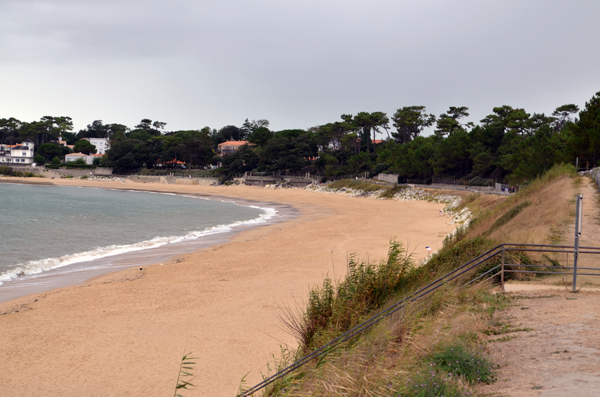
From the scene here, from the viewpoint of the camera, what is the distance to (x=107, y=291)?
13.4 metres

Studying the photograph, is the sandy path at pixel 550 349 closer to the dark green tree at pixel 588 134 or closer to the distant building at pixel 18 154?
the dark green tree at pixel 588 134

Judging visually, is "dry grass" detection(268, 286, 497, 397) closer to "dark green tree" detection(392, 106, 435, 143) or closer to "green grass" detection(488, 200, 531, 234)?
"green grass" detection(488, 200, 531, 234)

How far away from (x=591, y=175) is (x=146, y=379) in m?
30.8

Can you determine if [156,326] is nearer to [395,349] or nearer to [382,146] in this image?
[395,349]

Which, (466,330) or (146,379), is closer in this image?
(466,330)

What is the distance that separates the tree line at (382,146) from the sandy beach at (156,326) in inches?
1184

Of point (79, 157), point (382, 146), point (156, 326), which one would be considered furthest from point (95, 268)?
point (79, 157)

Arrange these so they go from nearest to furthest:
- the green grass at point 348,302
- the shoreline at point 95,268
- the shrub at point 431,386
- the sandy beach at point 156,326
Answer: the shrub at point 431,386 → the green grass at point 348,302 → the sandy beach at point 156,326 → the shoreline at point 95,268

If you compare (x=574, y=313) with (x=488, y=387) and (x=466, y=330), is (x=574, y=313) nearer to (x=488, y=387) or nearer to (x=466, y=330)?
(x=466, y=330)

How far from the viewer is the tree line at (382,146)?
4338 centimetres

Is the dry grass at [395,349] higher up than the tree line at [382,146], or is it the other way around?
the tree line at [382,146]

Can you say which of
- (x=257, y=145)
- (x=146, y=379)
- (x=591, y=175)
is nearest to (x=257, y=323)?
(x=146, y=379)

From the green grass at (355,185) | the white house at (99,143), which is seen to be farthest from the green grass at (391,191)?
the white house at (99,143)

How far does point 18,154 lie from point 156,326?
151003 millimetres
